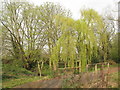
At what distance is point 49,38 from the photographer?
2.16m

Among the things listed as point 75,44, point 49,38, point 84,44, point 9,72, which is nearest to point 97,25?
point 84,44

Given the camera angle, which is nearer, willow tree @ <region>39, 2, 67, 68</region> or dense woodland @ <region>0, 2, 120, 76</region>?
dense woodland @ <region>0, 2, 120, 76</region>

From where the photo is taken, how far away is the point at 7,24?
1385 millimetres

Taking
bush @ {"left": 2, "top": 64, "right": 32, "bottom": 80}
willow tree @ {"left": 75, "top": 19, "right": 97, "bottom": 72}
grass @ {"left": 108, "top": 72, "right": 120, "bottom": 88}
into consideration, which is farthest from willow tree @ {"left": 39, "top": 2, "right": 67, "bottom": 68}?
grass @ {"left": 108, "top": 72, "right": 120, "bottom": 88}

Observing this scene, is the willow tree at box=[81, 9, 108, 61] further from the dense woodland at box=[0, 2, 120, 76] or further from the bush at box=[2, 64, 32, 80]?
the bush at box=[2, 64, 32, 80]

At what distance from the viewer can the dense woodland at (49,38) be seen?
147cm

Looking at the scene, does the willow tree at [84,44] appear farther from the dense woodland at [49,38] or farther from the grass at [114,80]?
the grass at [114,80]

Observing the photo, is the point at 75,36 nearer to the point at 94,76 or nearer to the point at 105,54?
the point at 94,76

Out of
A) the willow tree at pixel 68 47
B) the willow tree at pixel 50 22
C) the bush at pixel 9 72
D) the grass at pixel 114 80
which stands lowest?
the grass at pixel 114 80

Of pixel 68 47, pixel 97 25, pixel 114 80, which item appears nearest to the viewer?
pixel 114 80

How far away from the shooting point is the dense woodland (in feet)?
4.81

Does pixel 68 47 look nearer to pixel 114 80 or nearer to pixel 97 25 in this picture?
pixel 114 80

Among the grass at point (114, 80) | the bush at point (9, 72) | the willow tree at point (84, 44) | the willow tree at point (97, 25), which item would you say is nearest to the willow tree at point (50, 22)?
the willow tree at point (84, 44)

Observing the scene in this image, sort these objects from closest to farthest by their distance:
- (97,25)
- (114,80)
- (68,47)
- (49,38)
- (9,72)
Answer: (9,72), (114,80), (68,47), (49,38), (97,25)
